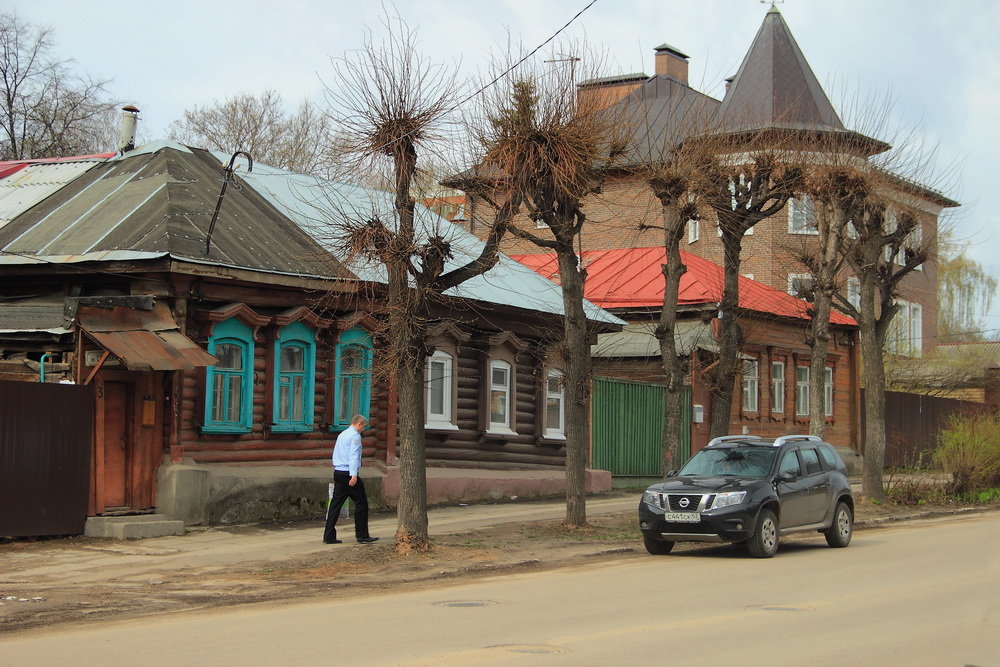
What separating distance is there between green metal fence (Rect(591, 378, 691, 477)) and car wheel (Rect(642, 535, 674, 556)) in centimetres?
1020

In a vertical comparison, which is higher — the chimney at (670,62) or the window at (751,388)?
the chimney at (670,62)

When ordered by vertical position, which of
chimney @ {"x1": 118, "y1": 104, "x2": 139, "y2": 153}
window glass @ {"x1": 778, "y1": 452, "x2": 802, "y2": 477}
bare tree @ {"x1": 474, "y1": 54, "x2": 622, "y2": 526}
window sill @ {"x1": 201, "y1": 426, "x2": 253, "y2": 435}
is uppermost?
chimney @ {"x1": 118, "y1": 104, "x2": 139, "y2": 153}

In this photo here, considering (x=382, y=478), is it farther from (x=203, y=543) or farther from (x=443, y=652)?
(x=443, y=652)

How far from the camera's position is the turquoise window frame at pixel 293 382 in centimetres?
1819

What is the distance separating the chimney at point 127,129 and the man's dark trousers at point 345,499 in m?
9.34

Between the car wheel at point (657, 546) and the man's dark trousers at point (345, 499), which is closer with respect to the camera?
the man's dark trousers at point (345, 499)

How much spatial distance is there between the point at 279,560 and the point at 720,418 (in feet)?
30.2

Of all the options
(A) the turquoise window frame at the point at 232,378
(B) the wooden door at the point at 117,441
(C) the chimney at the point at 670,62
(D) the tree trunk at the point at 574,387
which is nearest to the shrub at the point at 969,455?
(D) the tree trunk at the point at 574,387

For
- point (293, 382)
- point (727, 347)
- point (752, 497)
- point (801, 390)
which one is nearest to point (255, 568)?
point (293, 382)

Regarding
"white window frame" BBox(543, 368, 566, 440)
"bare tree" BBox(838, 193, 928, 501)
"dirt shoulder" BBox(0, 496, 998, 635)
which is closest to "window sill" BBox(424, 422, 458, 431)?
"white window frame" BBox(543, 368, 566, 440)

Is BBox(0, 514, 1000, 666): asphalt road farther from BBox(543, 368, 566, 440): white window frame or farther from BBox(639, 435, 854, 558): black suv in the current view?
BBox(543, 368, 566, 440): white window frame

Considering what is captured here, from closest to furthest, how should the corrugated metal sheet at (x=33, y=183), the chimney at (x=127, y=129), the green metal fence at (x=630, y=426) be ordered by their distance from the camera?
1. the corrugated metal sheet at (x=33, y=183)
2. the chimney at (x=127, y=129)
3. the green metal fence at (x=630, y=426)

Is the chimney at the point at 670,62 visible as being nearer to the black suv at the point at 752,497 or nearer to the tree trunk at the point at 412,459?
the black suv at the point at 752,497

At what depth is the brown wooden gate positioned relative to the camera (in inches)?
571
